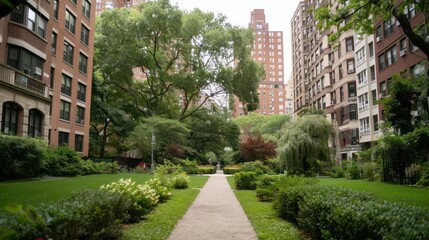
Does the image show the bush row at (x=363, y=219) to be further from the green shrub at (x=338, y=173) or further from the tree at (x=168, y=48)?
the tree at (x=168, y=48)

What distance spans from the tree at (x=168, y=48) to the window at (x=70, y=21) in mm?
10971

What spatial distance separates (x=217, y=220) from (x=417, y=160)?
48.7 ft

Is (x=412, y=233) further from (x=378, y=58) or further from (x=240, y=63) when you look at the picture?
(x=240, y=63)

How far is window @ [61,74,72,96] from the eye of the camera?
33362mm

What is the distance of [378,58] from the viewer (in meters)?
40.6

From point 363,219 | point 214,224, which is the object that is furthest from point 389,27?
point 363,219

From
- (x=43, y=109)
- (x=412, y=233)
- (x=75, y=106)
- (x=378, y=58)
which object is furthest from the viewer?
(x=378, y=58)

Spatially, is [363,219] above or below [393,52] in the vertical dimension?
below

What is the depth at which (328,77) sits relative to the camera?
59.3 metres

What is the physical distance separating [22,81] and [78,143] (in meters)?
13.8

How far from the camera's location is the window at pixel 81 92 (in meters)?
36.5

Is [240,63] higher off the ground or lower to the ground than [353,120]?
higher

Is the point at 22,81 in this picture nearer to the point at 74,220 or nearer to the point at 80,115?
the point at 80,115

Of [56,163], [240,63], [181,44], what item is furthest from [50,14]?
[240,63]
